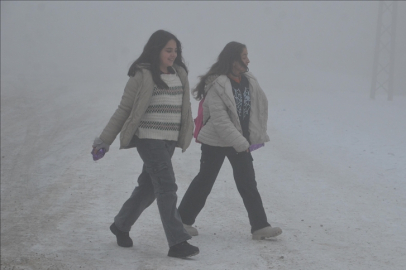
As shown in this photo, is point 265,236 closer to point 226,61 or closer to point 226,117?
point 226,117

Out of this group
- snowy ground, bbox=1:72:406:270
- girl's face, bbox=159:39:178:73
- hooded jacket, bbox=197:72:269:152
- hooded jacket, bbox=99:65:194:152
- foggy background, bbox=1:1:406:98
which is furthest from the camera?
foggy background, bbox=1:1:406:98

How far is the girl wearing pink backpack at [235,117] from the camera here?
198 inches

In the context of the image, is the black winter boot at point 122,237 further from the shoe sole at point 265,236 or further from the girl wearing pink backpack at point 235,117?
the shoe sole at point 265,236

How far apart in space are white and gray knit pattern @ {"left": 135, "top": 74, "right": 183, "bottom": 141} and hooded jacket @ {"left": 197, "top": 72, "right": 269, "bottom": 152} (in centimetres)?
41

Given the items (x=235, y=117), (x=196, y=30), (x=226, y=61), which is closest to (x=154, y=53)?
(x=226, y=61)

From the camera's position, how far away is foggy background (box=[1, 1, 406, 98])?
145ft

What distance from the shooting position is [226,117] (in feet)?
16.4

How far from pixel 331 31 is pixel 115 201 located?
148ft

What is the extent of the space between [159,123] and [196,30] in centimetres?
5772

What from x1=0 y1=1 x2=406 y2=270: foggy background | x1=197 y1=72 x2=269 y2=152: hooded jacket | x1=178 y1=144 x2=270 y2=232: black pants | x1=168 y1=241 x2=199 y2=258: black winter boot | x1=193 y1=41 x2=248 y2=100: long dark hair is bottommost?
x1=0 y1=1 x2=406 y2=270: foggy background

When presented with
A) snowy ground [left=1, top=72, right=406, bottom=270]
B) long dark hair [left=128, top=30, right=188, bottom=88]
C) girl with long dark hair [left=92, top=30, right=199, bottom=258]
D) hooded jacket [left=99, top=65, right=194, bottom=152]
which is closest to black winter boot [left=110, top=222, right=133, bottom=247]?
snowy ground [left=1, top=72, right=406, bottom=270]

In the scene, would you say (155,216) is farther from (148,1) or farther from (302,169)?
(148,1)

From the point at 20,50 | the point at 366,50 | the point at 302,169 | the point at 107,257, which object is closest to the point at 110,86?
the point at 302,169

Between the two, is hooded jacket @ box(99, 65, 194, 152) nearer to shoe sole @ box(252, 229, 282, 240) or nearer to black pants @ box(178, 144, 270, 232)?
black pants @ box(178, 144, 270, 232)
